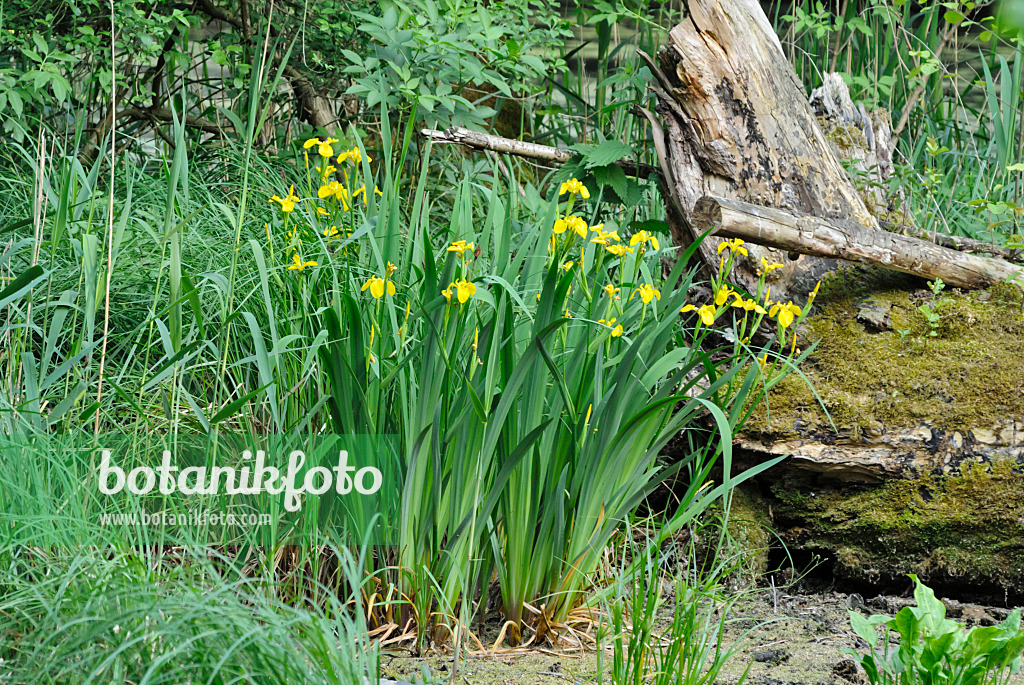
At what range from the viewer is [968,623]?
1.94 metres

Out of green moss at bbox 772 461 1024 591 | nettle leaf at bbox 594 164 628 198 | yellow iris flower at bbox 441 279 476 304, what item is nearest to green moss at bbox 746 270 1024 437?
green moss at bbox 772 461 1024 591

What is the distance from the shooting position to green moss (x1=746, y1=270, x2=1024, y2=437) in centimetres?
226

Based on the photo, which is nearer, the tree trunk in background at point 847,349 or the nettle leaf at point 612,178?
the tree trunk in background at point 847,349

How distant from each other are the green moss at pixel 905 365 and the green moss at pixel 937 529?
164mm

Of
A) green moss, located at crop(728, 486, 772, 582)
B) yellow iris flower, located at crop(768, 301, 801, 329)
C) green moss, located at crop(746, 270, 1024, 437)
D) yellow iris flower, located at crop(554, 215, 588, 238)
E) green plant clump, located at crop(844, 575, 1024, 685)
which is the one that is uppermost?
yellow iris flower, located at crop(554, 215, 588, 238)

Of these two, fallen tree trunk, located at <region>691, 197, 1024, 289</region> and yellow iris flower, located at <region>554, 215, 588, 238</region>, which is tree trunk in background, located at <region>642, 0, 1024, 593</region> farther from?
yellow iris flower, located at <region>554, 215, 588, 238</region>

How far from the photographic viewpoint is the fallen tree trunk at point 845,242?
2322 millimetres

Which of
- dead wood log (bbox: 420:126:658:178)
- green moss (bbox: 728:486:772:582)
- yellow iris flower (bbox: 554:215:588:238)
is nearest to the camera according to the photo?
yellow iris flower (bbox: 554:215:588:238)

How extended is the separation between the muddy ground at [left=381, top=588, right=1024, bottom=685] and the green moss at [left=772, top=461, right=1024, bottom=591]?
0.09m

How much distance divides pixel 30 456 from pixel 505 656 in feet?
3.36

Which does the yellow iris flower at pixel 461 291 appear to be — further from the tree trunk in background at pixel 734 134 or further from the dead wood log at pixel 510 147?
the tree trunk in background at pixel 734 134

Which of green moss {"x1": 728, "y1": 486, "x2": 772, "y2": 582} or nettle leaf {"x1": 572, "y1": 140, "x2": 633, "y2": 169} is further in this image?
nettle leaf {"x1": 572, "y1": 140, "x2": 633, "y2": 169}

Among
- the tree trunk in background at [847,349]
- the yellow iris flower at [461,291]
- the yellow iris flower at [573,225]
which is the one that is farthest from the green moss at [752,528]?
the yellow iris flower at [461,291]

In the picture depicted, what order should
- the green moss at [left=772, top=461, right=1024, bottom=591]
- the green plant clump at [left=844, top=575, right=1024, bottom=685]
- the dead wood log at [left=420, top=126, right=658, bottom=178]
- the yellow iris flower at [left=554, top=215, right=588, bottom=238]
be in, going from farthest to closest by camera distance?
the dead wood log at [left=420, top=126, right=658, bottom=178]
the green moss at [left=772, top=461, right=1024, bottom=591]
the yellow iris flower at [left=554, top=215, right=588, bottom=238]
the green plant clump at [left=844, top=575, right=1024, bottom=685]
